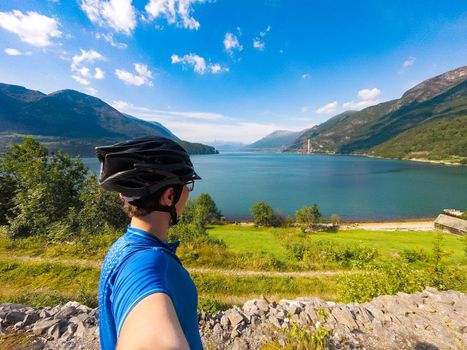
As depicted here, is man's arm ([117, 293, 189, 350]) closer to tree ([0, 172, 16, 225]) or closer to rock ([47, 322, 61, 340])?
rock ([47, 322, 61, 340])

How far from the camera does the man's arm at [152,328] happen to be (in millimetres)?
985

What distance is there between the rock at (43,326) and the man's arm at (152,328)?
6.38m

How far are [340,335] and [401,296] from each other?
11.0ft

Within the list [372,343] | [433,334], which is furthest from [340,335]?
[433,334]

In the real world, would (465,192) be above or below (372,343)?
below

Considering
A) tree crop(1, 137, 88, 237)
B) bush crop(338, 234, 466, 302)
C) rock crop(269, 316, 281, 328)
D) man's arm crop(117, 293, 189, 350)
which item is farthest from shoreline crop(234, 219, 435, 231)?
man's arm crop(117, 293, 189, 350)

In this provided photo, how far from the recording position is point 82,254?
15.2 meters

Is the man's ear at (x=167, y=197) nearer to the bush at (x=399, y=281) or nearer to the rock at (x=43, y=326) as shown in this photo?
the rock at (x=43, y=326)

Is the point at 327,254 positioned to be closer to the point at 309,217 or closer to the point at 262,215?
the point at 309,217

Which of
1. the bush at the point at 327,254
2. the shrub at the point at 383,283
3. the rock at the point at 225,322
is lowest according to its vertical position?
the bush at the point at 327,254

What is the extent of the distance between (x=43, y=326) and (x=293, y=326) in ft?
19.1

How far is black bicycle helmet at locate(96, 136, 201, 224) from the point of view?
69.0 inches

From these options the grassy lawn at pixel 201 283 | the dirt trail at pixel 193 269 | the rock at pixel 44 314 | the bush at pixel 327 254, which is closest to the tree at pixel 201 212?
the bush at pixel 327 254

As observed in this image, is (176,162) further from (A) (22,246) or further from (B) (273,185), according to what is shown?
(B) (273,185)
